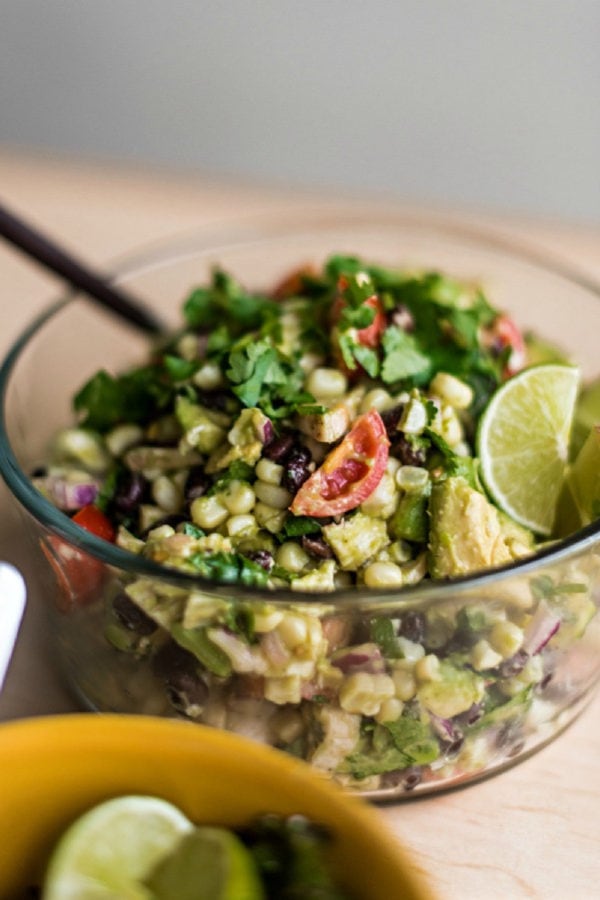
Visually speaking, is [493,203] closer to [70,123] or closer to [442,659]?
[70,123]

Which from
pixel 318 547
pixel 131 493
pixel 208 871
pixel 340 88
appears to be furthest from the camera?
pixel 340 88

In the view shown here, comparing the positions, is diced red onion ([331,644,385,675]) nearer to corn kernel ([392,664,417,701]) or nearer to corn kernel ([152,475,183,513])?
corn kernel ([392,664,417,701])

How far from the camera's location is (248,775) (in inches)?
28.6

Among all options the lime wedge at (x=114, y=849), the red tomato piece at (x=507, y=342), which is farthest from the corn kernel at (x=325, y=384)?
the lime wedge at (x=114, y=849)

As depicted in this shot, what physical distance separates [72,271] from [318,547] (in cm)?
51

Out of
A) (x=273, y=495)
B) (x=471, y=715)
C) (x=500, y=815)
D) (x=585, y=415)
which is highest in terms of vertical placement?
(x=585, y=415)

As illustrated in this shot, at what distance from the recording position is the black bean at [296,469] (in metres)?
0.94

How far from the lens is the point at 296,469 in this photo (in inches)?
37.0

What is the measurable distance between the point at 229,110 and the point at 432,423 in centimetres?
154

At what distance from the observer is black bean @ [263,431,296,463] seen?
0.95m

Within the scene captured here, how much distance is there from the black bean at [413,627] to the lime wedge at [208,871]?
0.65 feet

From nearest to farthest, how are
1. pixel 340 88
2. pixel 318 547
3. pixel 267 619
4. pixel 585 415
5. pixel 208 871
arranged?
pixel 208 871 < pixel 267 619 < pixel 318 547 < pixel 585 415 < pixel 340 88

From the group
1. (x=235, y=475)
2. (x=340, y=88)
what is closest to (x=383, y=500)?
(x=235, y=475)

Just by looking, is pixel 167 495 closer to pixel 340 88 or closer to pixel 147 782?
pixel 147 782
